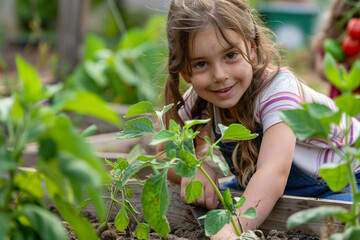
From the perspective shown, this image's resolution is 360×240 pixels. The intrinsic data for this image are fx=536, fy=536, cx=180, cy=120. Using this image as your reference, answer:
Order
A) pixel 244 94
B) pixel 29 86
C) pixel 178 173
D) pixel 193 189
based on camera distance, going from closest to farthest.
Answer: pixel 29 86 < pixel 178 173 < pixel 193 189 < pixel 244 94

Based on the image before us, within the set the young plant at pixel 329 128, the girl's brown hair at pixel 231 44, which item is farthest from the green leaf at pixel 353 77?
the girl's brown hair at pixel 231 44

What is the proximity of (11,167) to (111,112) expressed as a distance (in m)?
0.19

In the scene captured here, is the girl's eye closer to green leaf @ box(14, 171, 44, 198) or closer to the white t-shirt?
the white t-shirt

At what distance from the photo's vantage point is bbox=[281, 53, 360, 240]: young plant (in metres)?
0.97

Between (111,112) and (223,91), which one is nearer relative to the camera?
(111,112)

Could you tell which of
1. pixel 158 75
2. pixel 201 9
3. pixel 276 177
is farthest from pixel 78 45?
pixel 276 177

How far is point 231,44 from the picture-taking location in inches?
71.1

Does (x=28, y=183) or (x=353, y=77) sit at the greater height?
(x=353, y=77)

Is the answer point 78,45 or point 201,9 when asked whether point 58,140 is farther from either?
point 78,45

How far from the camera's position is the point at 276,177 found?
Result: 65.4 inches

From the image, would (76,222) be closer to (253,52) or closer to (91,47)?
(253,52)

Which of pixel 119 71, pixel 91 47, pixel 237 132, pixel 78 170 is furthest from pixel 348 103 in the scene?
pixel 91 47

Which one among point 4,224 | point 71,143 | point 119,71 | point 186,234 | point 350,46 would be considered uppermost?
point 71,143

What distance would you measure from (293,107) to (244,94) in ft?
0.74
